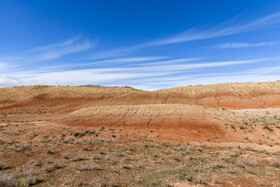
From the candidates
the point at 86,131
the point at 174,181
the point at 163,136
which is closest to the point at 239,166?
the point at 174,181

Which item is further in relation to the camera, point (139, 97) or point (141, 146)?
point (139, 97)

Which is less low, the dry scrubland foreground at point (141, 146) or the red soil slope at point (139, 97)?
the red soil slope at point (139, 97)

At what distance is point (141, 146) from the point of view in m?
16.8

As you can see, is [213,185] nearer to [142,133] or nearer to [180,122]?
[142,133]

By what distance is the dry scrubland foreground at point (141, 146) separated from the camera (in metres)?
9.12

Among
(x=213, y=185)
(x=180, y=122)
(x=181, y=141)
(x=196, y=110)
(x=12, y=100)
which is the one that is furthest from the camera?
(x=12, y=100)

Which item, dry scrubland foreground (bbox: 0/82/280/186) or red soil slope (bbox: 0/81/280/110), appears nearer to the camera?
dry scrubland foreground (bbox: 0/82/280/186)

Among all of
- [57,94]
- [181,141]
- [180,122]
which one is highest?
[57,94]

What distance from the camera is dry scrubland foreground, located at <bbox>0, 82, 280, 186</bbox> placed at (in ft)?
29.9

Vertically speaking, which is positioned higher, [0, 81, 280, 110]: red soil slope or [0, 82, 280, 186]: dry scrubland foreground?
[0, 81, 280, 110]: red soil slope

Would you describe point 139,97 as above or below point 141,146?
above

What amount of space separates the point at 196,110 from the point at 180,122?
5597mm

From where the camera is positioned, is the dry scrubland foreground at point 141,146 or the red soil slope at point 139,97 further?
the red soil slope at point 139,97

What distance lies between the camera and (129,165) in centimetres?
1143
